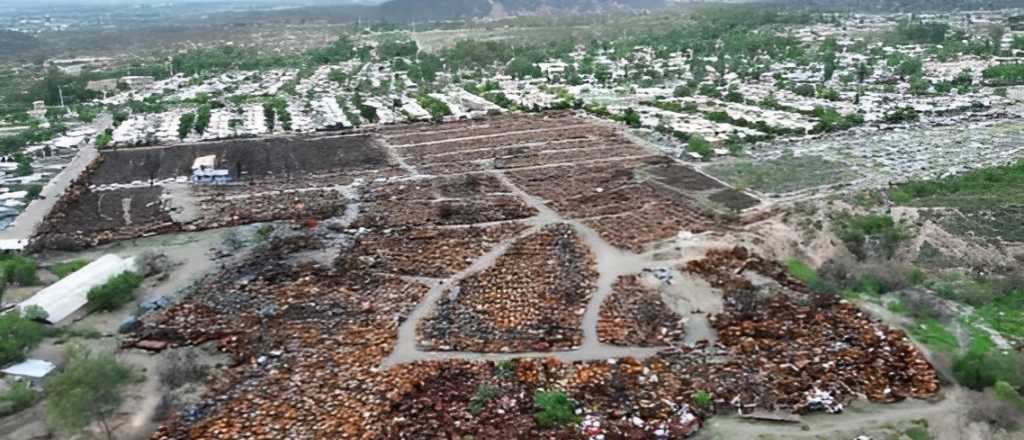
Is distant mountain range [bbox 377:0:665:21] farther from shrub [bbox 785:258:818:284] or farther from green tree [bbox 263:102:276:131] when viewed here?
shrub [bbox 785:258:818:284]

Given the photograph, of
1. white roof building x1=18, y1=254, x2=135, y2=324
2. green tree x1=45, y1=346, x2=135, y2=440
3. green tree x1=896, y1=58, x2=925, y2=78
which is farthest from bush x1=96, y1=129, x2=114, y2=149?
green tree x1=896, y1=58, x2=925, y2=78

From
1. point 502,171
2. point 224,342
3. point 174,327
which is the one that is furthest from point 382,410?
point 502,171

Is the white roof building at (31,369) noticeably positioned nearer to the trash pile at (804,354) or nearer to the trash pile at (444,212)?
the trash pile at (444,212)

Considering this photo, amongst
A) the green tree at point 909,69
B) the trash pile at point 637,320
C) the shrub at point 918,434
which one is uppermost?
the green tree at point 909,69

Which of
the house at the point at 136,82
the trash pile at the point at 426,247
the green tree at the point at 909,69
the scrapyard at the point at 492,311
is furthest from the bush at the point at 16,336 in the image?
the green tree at the point at 909,69

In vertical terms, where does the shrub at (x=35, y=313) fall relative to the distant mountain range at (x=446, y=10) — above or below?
below

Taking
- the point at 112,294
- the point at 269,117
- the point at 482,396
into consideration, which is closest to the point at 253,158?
the point at 269,117

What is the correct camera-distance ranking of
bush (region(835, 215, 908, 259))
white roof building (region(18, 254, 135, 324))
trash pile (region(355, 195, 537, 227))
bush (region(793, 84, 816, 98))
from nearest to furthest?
1. white roof building (region(18, 254, 135, 324))
2. bush (region(835, 215, 908, 259))
3. trash pile (region(355, 195, 537, 227))
4. bush (region(793, 84, 816, 98))

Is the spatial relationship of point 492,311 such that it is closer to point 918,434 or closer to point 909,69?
point 918,434
